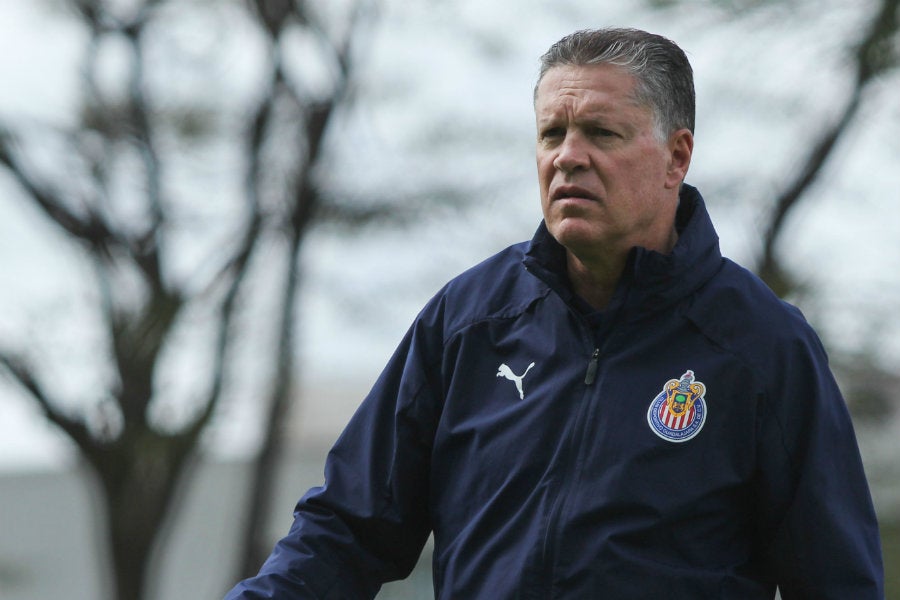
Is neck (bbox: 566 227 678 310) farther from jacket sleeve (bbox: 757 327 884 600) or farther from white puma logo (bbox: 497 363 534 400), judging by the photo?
jacket sleeve (bbox: 757 327 884 600)

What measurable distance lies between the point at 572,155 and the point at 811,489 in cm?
78

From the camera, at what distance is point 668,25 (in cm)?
1130

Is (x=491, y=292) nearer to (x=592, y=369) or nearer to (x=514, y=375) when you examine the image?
(x=514, y=375)

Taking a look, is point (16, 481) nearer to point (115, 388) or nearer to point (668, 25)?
point (115, 388)

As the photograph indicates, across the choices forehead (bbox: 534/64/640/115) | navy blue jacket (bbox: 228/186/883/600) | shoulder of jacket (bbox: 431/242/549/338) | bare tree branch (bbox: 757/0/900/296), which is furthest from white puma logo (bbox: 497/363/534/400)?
bare tree branch (bbox: 757/0/900/296)

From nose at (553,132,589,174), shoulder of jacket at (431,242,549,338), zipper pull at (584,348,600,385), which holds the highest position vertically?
nose at (553,132,589,174)

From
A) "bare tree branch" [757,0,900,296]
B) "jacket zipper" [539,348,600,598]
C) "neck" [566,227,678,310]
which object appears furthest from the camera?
"bare tree branch" [757,0,900,296]

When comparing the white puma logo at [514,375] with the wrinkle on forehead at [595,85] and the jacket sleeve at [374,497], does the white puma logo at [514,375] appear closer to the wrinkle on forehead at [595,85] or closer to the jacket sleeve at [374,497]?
the jacket sleeve at [374,497]

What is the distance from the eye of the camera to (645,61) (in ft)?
9.93

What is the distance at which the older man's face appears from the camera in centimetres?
300

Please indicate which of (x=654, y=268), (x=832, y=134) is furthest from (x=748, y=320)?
(x=832, y=134)

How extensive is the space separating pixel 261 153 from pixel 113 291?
167 cm

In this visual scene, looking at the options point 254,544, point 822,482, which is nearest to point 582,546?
point 822,482

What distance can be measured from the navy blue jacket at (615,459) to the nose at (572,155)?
0.54ft
